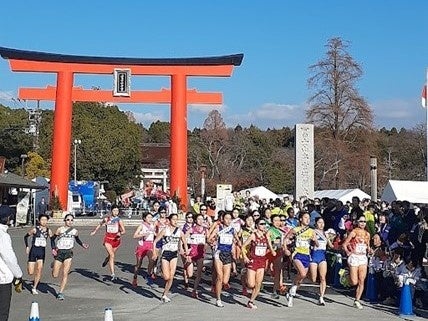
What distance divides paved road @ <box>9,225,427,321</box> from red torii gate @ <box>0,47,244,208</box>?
26.1 metres

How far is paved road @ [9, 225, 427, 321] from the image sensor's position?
36.6ft

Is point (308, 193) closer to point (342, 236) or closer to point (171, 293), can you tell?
point (342, 236)

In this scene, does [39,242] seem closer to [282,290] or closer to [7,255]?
[282,290]

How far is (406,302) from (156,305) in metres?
4.39

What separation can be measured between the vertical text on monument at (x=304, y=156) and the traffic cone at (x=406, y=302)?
16.2 meters

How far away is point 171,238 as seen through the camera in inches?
511

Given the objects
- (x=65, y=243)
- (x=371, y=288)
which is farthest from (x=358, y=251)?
(x=65, y=243)

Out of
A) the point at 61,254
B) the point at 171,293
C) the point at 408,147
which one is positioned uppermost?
the point at 408,147

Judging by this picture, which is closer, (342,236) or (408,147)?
(342,236)

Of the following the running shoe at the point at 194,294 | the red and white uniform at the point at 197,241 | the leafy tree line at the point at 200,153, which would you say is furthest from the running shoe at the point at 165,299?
the leafy tree line at the point at 200,153

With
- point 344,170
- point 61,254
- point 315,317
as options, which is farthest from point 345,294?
point 344,170

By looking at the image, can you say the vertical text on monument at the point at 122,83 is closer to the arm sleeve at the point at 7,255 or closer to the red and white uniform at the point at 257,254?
the red and white uniform at the point at 257,254

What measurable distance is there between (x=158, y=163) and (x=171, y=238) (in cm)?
8100

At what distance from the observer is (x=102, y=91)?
135 feet
